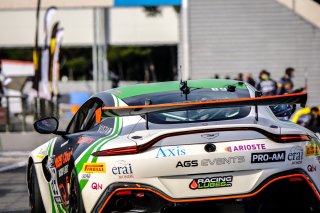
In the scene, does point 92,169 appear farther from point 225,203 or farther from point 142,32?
point 142,32

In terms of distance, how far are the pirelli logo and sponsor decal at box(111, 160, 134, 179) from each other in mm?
79

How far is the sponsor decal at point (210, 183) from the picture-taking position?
6.12 m

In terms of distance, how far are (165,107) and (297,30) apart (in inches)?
1119

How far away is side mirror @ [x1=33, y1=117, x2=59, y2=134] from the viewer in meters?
7.45

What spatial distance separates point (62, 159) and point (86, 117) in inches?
23.3

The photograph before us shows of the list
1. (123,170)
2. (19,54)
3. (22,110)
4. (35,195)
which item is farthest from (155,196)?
(19,54)

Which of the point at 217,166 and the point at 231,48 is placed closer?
the point at 217,166

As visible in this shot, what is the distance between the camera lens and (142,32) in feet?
115

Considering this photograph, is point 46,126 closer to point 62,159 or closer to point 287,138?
point 62,159

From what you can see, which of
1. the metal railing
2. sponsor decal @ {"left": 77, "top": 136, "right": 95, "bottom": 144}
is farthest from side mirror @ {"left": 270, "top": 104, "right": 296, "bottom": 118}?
the metal railing

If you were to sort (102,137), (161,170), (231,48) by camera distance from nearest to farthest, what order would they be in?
(161,170)
(102,137)
(231,48)

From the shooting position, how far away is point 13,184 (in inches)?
483

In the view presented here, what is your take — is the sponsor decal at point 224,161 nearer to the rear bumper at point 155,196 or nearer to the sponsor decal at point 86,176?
the rear bumper at point 155,196

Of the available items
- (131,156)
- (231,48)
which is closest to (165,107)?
(131,156)
